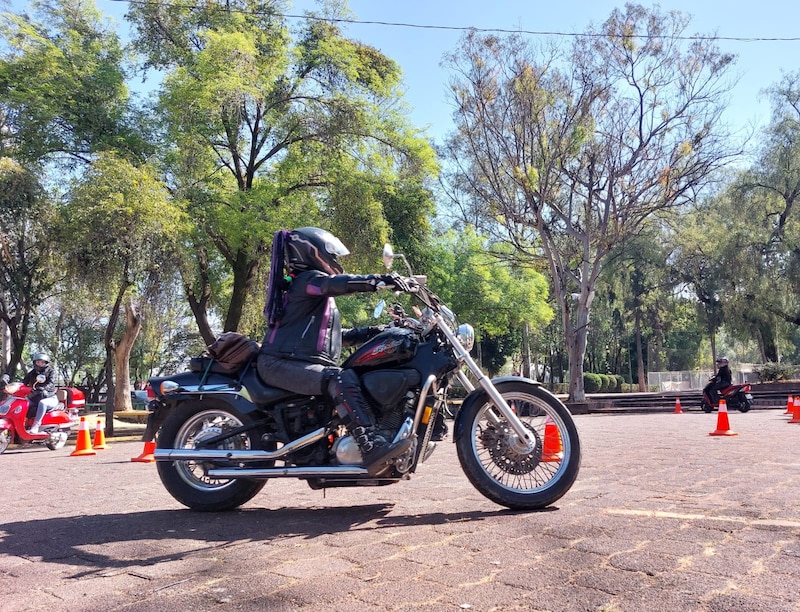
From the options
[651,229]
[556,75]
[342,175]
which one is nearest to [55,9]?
[342,175]

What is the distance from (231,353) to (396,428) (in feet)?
4.45

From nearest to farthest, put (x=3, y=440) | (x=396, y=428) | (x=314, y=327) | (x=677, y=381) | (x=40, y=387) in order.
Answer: (x=396, y=428) < (x=314, y=327) < (x=3, y=440) < (x=40, y=387) < (x=677, y=381)

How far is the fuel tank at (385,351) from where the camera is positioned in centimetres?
444

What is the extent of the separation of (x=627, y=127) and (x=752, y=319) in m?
15.3

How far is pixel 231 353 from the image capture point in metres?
4.88

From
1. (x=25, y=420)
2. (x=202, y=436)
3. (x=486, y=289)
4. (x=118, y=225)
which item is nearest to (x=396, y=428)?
(x=202, y=436)

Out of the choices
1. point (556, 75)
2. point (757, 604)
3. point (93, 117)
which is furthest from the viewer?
point (556, 75)

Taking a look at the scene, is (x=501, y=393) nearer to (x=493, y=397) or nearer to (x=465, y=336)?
(x=493, y=397)

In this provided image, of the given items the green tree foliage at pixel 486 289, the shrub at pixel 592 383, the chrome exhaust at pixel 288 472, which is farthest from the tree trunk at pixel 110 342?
the shrub at pixel 592 383

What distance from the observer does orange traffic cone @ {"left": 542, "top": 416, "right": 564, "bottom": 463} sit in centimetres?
453

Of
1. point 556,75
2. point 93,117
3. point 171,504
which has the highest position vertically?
point 556,75

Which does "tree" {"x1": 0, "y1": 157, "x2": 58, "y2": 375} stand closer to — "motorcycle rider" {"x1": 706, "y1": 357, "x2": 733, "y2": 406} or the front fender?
the front fender

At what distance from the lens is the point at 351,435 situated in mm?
4305

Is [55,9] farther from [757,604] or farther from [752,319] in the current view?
[752,319]
